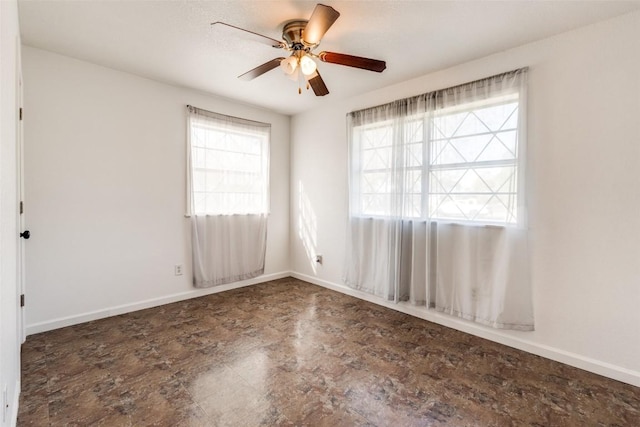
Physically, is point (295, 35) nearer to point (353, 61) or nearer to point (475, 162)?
point (353, 61)

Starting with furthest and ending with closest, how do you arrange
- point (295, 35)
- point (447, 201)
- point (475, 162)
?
point (447, 201), point (475, 162), point (295, 35)

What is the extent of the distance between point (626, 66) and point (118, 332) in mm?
4629

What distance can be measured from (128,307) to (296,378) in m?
2.25

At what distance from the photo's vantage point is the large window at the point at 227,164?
12.4 feet

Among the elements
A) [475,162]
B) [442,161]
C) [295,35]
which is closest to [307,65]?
[295,35]

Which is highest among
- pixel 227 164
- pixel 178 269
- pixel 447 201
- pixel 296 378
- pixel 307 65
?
pixel 307 65

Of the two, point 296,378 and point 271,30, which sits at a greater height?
point 271,30

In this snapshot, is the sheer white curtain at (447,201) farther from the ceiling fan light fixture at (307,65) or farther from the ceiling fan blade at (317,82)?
the ceiling fan light fixture at (307,65)

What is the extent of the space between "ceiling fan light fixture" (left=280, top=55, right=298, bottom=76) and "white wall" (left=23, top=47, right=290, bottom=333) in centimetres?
198

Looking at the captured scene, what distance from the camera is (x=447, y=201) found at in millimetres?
3008

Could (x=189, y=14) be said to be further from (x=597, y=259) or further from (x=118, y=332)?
(x=597, y=259)

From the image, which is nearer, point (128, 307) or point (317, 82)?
point (317, 82)

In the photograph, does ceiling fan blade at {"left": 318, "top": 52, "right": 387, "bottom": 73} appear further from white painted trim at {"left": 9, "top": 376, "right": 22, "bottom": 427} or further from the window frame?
white painted trim at {"left": 9, "top": 376, "right": 22, "bottom": 427}

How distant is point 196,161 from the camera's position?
3.77 meters
